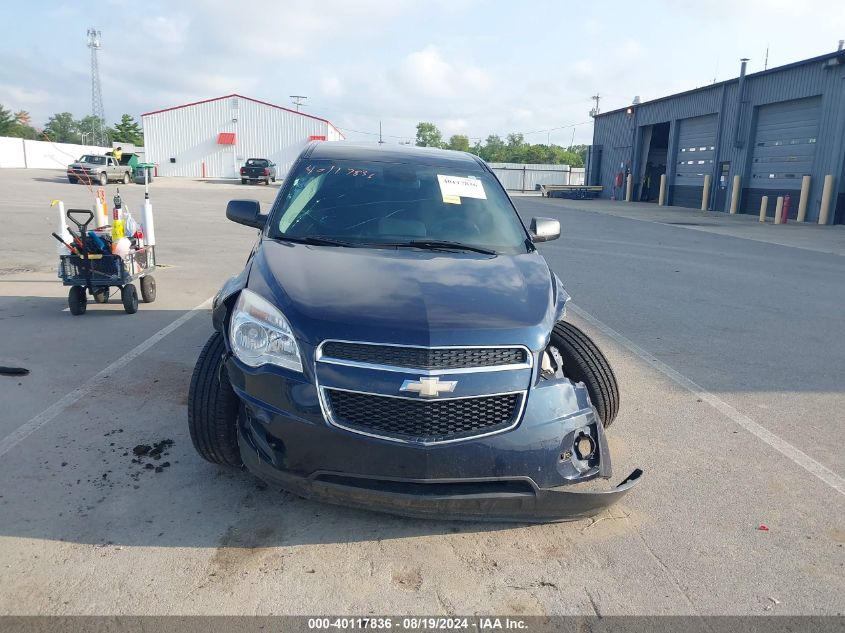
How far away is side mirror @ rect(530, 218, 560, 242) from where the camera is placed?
469 cm

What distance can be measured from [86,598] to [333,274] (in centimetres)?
168

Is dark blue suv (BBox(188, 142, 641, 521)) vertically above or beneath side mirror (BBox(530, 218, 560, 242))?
beneath

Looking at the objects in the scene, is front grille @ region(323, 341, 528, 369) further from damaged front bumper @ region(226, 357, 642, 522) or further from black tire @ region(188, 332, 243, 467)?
black tire @ region(188, 332, 243, 467)

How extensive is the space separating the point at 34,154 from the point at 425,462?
7154 cm

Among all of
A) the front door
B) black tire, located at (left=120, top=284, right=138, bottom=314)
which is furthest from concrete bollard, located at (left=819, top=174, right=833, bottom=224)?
black tire, located at (left=120, top=284, right=138, bottom=314)

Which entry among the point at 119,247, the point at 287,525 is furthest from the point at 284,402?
the point at 119,247

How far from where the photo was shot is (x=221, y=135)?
5694 cm

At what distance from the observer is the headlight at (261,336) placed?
2846 mm

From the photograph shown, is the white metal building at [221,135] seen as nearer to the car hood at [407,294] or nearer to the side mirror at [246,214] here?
the side mirror at [246,214]

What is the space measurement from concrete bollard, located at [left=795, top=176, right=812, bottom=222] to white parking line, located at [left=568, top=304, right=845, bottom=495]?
66.5 feet

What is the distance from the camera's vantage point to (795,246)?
16031 mm

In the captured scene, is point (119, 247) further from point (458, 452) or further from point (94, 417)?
point (458, 452)

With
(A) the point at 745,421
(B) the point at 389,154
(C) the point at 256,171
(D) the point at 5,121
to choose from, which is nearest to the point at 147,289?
(B) the point at 389,154

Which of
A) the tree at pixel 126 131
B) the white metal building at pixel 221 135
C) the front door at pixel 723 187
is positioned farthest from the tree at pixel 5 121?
the front door at pixel 723 187
